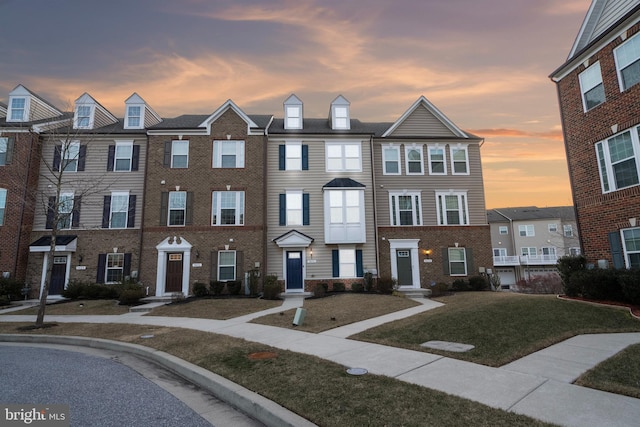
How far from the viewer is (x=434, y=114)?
75.6 feet

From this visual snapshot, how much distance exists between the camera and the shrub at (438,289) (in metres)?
18.5

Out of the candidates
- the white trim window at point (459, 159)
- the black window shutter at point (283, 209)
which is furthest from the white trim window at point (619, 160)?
the black window shutter at point (283, 209)

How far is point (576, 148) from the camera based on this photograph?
44.9 ft

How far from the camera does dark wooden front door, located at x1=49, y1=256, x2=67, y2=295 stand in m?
19.6

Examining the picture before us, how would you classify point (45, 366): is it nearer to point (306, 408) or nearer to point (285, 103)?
point (306, 408)

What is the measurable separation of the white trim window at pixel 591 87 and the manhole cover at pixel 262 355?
48.1 feet

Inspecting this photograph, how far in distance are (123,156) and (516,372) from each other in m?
23.0

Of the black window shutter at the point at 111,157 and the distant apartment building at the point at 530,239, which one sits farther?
the distant apartment building at the point at 530,239

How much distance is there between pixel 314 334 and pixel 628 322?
8.15 m

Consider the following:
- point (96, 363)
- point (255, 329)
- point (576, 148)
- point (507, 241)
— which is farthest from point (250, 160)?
point (507, 241)

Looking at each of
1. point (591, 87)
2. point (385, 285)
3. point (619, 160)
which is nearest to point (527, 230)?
point (385, 285)

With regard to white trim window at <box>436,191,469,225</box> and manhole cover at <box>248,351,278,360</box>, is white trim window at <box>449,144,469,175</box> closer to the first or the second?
white trim window at <box>436,191,469,225</box>

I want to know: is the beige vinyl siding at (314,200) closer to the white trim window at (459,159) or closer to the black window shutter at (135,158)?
the white trim window at (459,159)

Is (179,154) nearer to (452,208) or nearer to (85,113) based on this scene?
(85,113)
